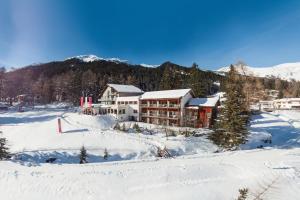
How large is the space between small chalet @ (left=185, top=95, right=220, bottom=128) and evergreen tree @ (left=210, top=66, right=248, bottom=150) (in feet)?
33.9

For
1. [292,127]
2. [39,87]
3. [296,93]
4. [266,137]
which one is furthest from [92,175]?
[296,93]

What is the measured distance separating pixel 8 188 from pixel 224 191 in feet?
48.0

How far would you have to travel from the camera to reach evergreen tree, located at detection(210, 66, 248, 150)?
35.0 m

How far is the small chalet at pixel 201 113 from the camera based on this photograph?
49191 mm

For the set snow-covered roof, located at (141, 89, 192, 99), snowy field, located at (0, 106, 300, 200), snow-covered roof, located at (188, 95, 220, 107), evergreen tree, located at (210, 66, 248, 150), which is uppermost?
snow-covered roof, located at (141, 89, 192, 99)

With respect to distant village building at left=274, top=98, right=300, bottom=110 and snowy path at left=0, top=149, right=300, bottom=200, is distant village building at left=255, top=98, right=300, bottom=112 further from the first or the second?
snowy path at left=0, top=149, right=300, bottom=200

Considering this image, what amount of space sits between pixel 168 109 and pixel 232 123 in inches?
772

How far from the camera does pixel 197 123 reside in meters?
50.4

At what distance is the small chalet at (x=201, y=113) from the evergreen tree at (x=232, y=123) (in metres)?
10.3

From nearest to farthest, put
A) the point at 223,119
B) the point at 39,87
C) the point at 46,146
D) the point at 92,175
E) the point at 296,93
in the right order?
the point at 92,175
the point at 46,146
the point at 223,119
the point at 39,87
the point at 296,93

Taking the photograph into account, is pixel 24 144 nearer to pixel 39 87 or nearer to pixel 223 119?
pixel 223 119

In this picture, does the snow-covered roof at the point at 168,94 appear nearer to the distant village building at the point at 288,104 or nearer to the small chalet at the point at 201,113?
the small chalet at the point at 201,113

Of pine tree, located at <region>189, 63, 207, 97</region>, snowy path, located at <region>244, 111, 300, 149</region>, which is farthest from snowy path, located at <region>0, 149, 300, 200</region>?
pine tree, located at <region>189, 63, 207, 97</region>

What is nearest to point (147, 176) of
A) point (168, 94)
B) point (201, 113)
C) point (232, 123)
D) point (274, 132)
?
Answer: point (232, 123)
